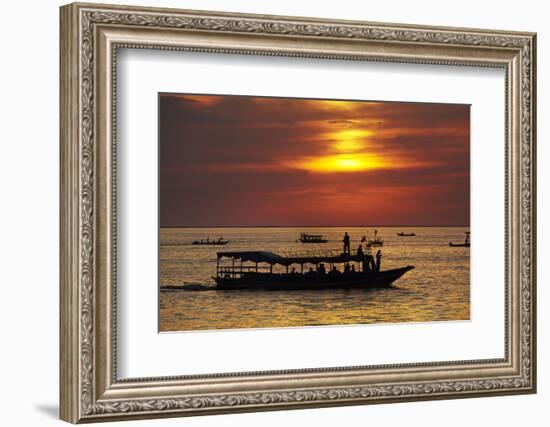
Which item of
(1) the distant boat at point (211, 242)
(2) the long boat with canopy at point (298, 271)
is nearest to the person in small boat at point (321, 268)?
(2) the long boat with canopy at point (298, 271)

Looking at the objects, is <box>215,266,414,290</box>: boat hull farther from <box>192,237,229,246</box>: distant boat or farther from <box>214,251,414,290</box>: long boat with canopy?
<box>192,237,229,246</box>: distant boat

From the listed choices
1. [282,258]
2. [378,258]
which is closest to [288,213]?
[282,258]

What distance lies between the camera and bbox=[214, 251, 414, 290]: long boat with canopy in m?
5.78

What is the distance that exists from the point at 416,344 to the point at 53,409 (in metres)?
1.70

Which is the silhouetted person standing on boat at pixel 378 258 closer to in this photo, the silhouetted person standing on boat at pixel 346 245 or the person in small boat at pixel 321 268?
the silhouetted person standing on boat at pixel 346 245

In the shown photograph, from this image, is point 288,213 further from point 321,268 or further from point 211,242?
point 211,242

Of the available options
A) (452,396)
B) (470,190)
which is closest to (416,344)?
(452,396)

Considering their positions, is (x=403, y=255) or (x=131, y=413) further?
(x=403, y=255)

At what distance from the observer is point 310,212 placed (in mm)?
5949

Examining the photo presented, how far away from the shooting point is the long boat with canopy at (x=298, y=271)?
578 cm

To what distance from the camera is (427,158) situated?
20.3 ft

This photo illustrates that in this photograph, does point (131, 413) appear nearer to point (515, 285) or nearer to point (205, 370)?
point (205, 370)

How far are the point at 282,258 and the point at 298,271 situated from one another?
94 millimetres

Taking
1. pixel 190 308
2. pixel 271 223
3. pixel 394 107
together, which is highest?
pixel 394 107
